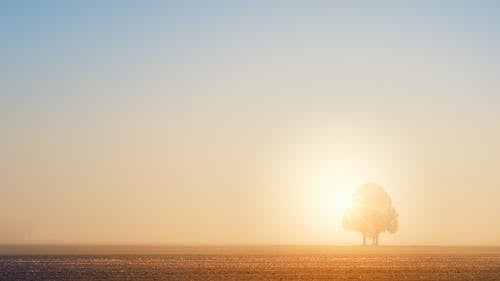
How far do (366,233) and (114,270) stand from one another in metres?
126

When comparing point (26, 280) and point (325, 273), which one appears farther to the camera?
point (325, 273)

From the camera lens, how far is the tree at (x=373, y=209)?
185500 millimetres

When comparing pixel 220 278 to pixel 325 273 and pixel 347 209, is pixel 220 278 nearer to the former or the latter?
pixel 325 273

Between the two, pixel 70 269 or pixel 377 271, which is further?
pixel 70 269

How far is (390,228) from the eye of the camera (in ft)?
611

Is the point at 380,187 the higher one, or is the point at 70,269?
the point at 380,187

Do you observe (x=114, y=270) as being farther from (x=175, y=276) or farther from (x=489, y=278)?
(x=489, y=278)

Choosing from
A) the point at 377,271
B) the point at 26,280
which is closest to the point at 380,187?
the point at 377,271

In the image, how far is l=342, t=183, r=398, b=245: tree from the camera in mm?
185500

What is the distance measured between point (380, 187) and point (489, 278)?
4998 inches

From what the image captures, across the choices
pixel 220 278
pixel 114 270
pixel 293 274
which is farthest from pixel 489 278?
pixel 114 270

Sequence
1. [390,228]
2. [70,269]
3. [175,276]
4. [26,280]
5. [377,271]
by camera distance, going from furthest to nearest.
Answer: [390,228]
[70,269]
[377,271]
[175,276]
[26,280]

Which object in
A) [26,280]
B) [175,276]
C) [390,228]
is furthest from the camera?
[390,228]

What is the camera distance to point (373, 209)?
610ft
